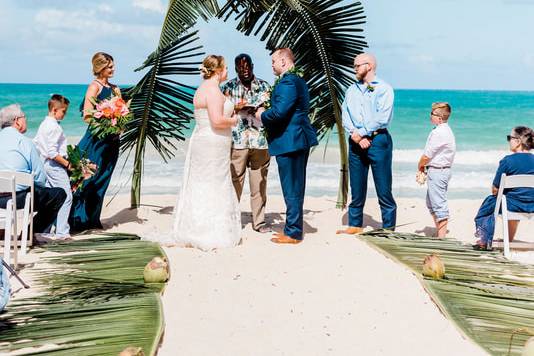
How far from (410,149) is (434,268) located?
74.7 feet

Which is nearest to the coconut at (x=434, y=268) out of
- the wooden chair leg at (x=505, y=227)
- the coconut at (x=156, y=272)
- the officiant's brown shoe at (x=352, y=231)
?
the wooden chair leg at (x=505, y=227)

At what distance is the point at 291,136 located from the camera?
783 centimetres

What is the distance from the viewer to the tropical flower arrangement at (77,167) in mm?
8219

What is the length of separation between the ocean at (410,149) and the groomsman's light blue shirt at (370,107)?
Result: 2884 millimetres

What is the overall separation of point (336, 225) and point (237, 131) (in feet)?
5.89

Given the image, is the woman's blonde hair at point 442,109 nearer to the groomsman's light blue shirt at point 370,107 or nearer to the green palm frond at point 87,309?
the groomsman's light blue shirt at point 370,107

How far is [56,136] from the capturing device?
8.11m

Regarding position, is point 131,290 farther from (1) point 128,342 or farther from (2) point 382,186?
(2) point 382,186

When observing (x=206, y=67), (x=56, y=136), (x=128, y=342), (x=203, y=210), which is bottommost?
(x=128, y=342)

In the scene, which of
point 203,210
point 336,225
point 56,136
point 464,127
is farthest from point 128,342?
point 464,127

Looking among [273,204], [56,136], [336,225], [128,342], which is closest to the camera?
[128,342]

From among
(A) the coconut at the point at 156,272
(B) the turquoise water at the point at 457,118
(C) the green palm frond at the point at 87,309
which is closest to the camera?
(C) the green palm frond at the point at 87,309

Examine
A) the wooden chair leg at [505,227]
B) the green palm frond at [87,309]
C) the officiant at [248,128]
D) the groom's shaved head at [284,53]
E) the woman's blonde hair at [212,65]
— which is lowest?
the green palm frond at [87,309]

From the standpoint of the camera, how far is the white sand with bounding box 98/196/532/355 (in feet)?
16.9
